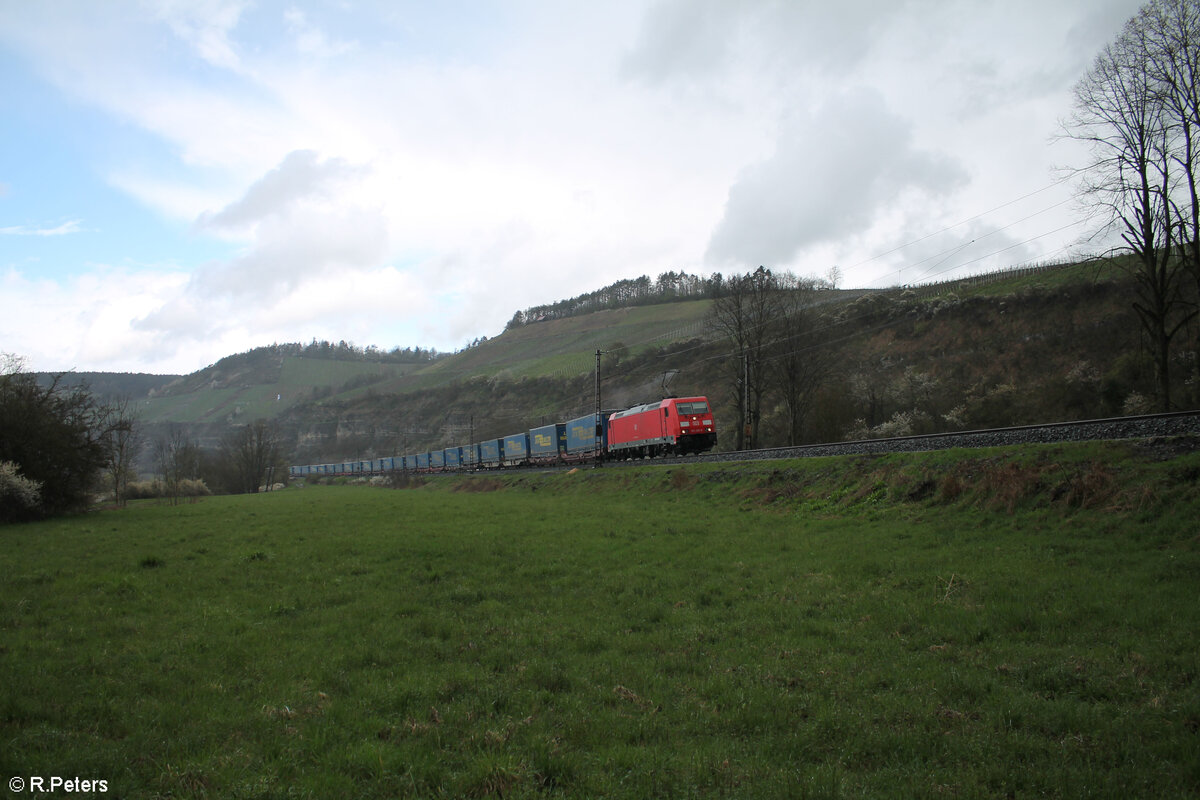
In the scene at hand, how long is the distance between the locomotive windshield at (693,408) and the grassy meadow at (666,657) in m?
20.2

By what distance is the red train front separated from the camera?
36.2m

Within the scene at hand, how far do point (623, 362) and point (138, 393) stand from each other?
171m

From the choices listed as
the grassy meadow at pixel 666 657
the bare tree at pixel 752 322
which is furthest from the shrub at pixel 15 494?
the bare tree at pixel 752 322

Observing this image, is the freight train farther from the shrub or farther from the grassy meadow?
the shrub

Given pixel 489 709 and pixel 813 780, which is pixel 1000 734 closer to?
pixel 813 780

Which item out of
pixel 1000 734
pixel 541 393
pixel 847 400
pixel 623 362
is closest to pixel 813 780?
pixel 1000 734

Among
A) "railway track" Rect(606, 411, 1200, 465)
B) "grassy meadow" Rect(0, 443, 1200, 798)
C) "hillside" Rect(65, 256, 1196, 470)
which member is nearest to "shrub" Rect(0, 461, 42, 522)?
"grassy meadow" Rect(0, 443, 1200, 798)

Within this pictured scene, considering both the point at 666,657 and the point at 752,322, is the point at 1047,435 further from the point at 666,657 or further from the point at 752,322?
the point at 752,322

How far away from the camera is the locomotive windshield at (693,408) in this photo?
119 feet

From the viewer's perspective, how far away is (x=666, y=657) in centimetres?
787

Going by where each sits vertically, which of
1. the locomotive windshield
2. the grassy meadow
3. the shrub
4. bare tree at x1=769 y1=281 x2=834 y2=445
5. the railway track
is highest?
bare tree at x1=769 y1=281 x2=834 y2=445

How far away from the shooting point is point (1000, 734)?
5.32 metres

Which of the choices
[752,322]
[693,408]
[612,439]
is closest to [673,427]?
[693,408]

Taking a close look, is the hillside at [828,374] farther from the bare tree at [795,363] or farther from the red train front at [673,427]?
the red train front at [673,427]
